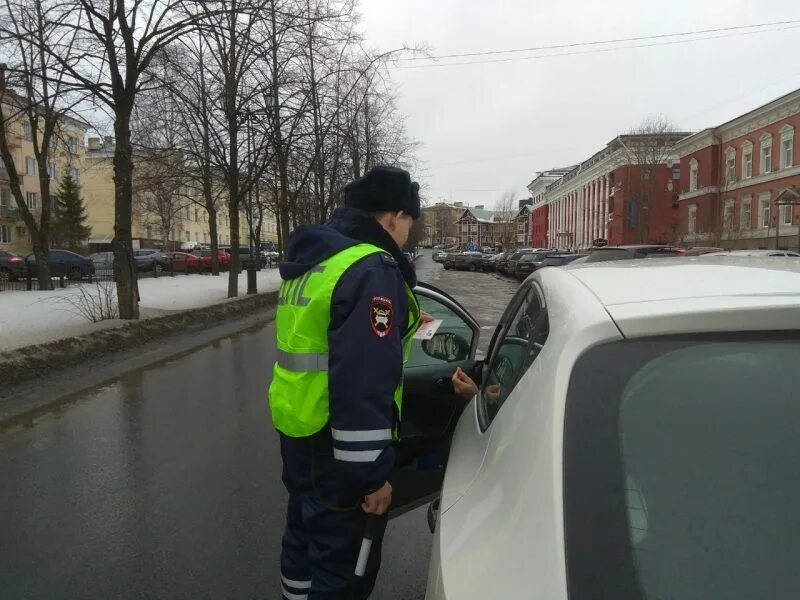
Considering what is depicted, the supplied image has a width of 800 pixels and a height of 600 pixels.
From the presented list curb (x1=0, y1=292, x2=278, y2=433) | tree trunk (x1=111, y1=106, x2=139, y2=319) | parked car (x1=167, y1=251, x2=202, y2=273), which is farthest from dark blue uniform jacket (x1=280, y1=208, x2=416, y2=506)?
parked car (x1=167, y1=251, x2=202, y2=273)

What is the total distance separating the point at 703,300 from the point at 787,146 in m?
49.3

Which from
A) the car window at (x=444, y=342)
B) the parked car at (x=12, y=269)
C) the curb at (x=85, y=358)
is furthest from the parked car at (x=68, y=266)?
the car window at (x=444, y=342)

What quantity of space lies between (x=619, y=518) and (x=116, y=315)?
12324 millimetres

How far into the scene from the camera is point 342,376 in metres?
1.75

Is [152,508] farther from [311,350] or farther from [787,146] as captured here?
[787,146]

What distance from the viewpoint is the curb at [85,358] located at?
671cm

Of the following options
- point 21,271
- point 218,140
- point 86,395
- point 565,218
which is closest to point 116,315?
point 86,395

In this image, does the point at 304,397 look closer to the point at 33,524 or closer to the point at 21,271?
the point at 33,524

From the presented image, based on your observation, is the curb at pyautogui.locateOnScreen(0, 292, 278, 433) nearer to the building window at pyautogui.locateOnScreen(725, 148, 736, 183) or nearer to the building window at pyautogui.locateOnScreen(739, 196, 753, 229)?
the building window at pyautogui.locateOnScreen(739, 196, 753, 229)

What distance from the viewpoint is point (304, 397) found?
1889mm

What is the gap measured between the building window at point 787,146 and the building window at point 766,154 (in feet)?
4.95

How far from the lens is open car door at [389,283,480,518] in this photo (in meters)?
2.64

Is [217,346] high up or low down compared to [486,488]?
down

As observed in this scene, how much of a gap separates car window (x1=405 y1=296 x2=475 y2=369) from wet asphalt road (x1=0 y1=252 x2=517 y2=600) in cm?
109
